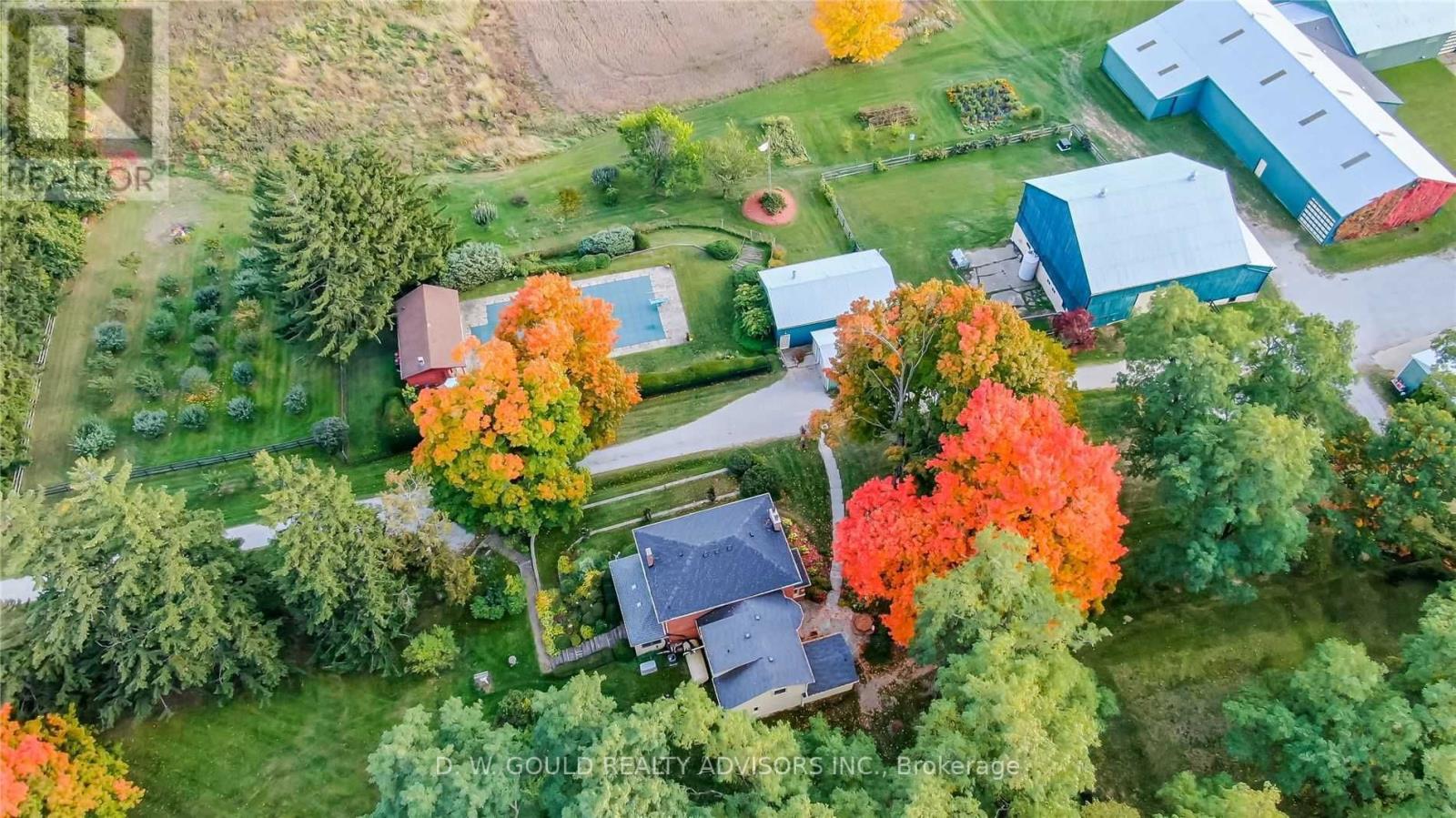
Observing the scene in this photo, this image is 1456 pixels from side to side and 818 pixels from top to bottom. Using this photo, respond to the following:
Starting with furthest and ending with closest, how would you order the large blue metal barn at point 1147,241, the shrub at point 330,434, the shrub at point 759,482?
the large blue metal barn at point 1147,241
the shrub at point 330,434
the shrub at point 759,482

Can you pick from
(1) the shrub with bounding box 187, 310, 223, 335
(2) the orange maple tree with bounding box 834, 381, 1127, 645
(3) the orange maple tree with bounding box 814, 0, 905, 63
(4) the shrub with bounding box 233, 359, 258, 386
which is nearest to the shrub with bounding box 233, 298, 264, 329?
(1) the shrub with bounding box 187, 310, 223, 335

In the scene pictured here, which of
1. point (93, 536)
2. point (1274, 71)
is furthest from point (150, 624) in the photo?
point (1274, 71)

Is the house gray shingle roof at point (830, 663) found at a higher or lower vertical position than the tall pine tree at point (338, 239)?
lower

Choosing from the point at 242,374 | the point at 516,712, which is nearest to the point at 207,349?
the point at 242,374

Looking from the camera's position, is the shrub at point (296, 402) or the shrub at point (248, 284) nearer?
the shrub at point (296, 402)

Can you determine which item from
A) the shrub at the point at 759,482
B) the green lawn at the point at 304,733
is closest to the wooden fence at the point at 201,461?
the green lawn at the point at 304,733

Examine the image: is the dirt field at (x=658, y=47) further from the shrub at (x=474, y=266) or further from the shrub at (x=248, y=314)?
the shrub at (x=248, y=314)
